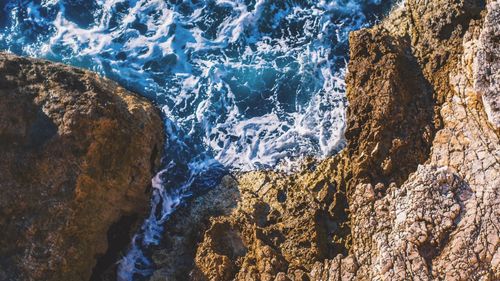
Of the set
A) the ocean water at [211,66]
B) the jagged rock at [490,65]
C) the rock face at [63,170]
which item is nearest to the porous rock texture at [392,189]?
the jagged rock at [490,65]

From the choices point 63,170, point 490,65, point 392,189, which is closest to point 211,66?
point 63,170

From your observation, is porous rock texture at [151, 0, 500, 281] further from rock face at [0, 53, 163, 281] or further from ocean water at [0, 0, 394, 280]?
rock face at [0, 53, 163, 281]

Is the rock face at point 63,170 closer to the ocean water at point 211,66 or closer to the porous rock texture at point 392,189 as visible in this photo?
the ocean water at point 211,66

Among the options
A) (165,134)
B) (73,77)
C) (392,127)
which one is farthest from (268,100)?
(73,77)

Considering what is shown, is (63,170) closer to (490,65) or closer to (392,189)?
(392,189)

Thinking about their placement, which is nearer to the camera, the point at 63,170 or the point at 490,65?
the point at 490,65

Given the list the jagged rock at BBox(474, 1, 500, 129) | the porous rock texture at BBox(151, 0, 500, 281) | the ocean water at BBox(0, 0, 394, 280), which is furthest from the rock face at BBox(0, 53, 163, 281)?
the jagged rock at BBox(474, 1, 500, 129)

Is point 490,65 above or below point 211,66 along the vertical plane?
below

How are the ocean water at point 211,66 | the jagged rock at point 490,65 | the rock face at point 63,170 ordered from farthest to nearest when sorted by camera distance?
the ocean water at point 211,66, the rock face at point 63,170, the jagged rock at point 490,65
